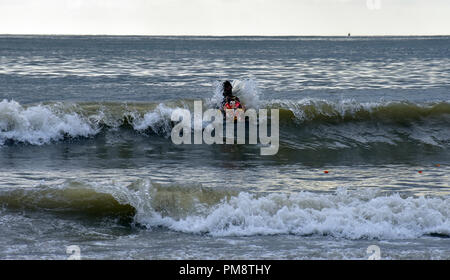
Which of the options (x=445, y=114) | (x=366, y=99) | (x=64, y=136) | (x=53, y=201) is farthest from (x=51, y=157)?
(x=366, y=99)

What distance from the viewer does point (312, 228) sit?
29.6 feet

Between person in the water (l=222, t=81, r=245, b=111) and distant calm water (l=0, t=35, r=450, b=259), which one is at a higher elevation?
person in the water (l=222, t=81, r=245, b=111)

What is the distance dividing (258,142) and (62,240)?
803 centimetres

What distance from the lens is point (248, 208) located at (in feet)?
31.4

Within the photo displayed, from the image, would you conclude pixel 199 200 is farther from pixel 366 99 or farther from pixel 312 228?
pixel 366 99

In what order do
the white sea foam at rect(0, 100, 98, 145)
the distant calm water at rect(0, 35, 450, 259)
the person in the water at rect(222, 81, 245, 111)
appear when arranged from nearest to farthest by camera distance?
the distant calm water at rect(0, 35, 450, 259)
the white sea foam at rect(0, 100, 98, 145)
the person in the water at rect(222, 81, 245, 111)

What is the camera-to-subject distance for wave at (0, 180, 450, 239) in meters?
9.02

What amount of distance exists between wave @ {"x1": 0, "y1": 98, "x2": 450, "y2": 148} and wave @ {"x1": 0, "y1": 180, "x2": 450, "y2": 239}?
19.9 ft
